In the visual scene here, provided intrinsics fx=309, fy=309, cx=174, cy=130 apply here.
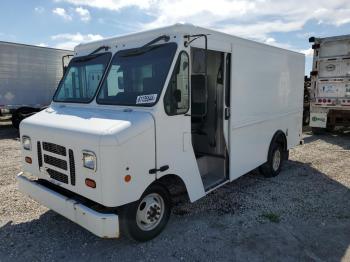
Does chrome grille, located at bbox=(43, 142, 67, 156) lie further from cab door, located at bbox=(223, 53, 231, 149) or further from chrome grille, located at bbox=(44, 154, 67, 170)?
cab door, located at bbox=(223, 53, 231, 149)

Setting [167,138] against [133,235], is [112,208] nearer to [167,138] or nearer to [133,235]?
[133,235]

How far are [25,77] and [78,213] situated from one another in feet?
39.5

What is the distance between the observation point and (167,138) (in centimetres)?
373

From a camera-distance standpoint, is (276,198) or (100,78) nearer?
(100,78)

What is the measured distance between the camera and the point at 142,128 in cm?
337

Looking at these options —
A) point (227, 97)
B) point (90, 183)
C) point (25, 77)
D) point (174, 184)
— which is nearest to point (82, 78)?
point (90, 183)

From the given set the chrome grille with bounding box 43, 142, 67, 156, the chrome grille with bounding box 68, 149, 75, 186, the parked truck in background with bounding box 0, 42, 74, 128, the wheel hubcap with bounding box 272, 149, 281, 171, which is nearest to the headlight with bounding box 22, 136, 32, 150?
the chrome grille with bounding box 43, 142, 67, 156

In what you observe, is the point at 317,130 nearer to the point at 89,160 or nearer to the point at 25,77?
the point at 89,160

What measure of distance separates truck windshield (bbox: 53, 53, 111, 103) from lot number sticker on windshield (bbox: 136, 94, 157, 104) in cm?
86

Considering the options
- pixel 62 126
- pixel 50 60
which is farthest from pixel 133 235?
pixel 50 60

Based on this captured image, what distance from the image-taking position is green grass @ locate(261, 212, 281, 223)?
4483mm

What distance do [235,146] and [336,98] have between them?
7435 millimetres

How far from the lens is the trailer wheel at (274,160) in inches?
248

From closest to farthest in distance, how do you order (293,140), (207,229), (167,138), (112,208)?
(112,208) → (167,138) → (207,229) → (293,140)
